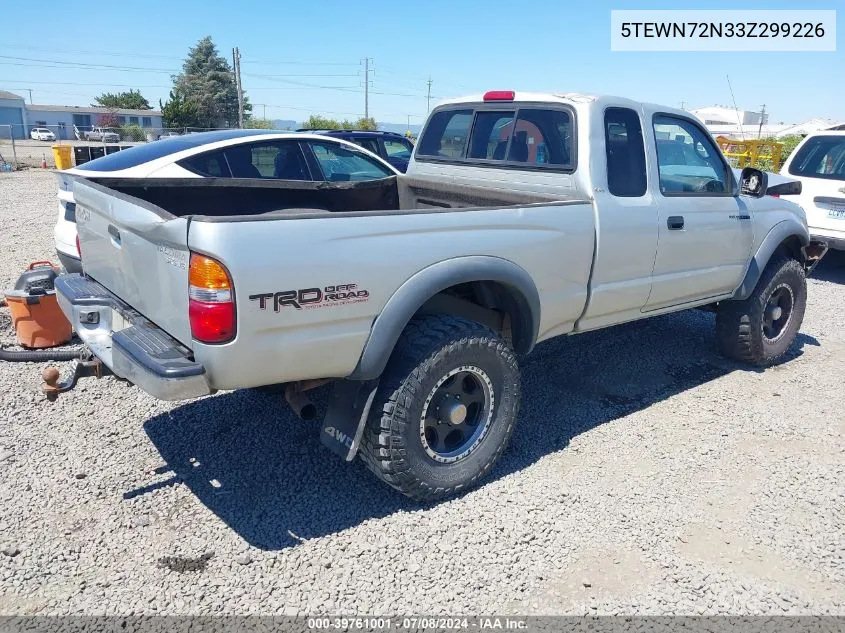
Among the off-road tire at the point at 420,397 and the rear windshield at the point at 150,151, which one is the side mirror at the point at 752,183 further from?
the rear windshield at the point at 150,151

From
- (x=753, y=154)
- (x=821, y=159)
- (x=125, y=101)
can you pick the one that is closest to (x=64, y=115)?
(x=125, y=101)

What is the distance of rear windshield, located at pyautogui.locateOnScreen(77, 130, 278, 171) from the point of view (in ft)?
20.0

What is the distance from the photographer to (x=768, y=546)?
10.2 feet

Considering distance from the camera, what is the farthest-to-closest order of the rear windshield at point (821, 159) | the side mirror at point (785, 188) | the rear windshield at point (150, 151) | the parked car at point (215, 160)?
the rear windshield at point (821, 159) → the rear windshield at point (150, 151) → the parked car at point (215, 160) → the side mirror at point (785, 188)

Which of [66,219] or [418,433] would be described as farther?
[66,219]

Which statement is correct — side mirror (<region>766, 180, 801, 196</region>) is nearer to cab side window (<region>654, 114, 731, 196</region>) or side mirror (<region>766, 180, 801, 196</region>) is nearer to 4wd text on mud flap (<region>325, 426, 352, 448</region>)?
cab side window (<region>654, 114, 731, 196</region>)

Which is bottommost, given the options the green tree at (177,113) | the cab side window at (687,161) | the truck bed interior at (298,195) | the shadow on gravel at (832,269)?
the shadow on gravel at (832,269)

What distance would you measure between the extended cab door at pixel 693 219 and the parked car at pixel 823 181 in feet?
13.3

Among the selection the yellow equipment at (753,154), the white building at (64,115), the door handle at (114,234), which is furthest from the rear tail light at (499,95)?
the white building at (64,115)

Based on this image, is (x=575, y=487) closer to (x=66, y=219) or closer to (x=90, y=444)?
(x=90, y=444)

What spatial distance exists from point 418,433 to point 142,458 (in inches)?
65.0

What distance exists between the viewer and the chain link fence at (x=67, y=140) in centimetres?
2250

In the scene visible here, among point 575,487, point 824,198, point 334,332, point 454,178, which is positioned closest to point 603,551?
point 575,487

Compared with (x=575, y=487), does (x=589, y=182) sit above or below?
above
